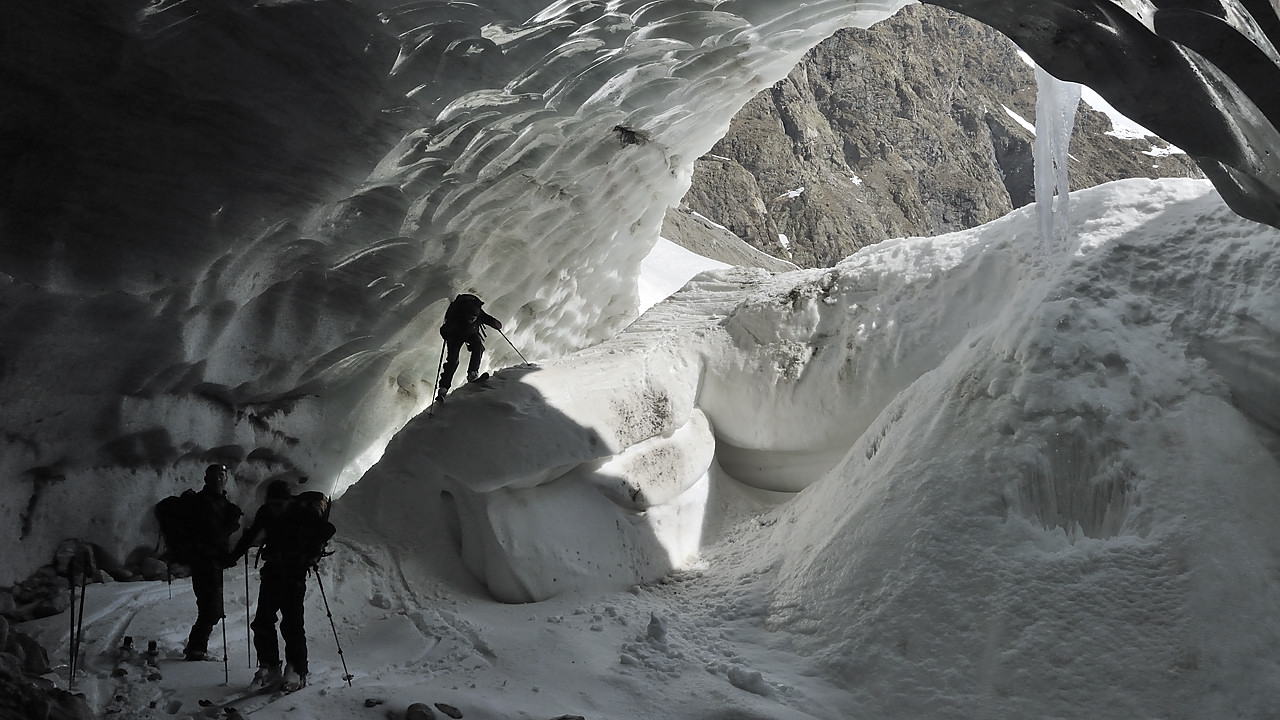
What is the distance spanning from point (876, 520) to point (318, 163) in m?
3.87

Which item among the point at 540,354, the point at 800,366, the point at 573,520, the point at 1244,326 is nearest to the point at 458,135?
the point at 573,520

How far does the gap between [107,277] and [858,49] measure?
36.1 m

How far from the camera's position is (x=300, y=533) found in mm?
4324

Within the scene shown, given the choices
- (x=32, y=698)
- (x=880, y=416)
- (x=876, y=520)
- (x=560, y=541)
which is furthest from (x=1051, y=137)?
(x=32, y=698)

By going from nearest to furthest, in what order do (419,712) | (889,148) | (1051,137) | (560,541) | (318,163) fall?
(419,712) → (318,163) → (1051,137) → (560,541) → (889,148)

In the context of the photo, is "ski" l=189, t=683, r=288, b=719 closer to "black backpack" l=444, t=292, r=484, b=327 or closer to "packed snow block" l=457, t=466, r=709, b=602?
"packed snow block" l=457, t=466, r=709, b=602

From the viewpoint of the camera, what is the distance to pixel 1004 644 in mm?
4797

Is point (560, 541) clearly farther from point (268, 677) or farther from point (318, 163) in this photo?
point (318, 163)

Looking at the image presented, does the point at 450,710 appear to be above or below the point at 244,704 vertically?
below

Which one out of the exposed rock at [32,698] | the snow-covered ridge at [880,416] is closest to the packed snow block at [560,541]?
the snow-covered ridge at [880,416]

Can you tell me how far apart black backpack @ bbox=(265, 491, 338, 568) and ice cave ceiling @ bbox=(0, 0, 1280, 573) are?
1.78 meters

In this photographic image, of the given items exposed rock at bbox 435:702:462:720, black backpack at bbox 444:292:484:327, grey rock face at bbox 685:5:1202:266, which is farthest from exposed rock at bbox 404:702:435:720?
grey rock face at bbox 685:5:1202:266

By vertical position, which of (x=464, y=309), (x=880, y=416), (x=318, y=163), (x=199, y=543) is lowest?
(x=880, y=416)

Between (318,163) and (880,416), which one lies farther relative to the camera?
(880,416)
